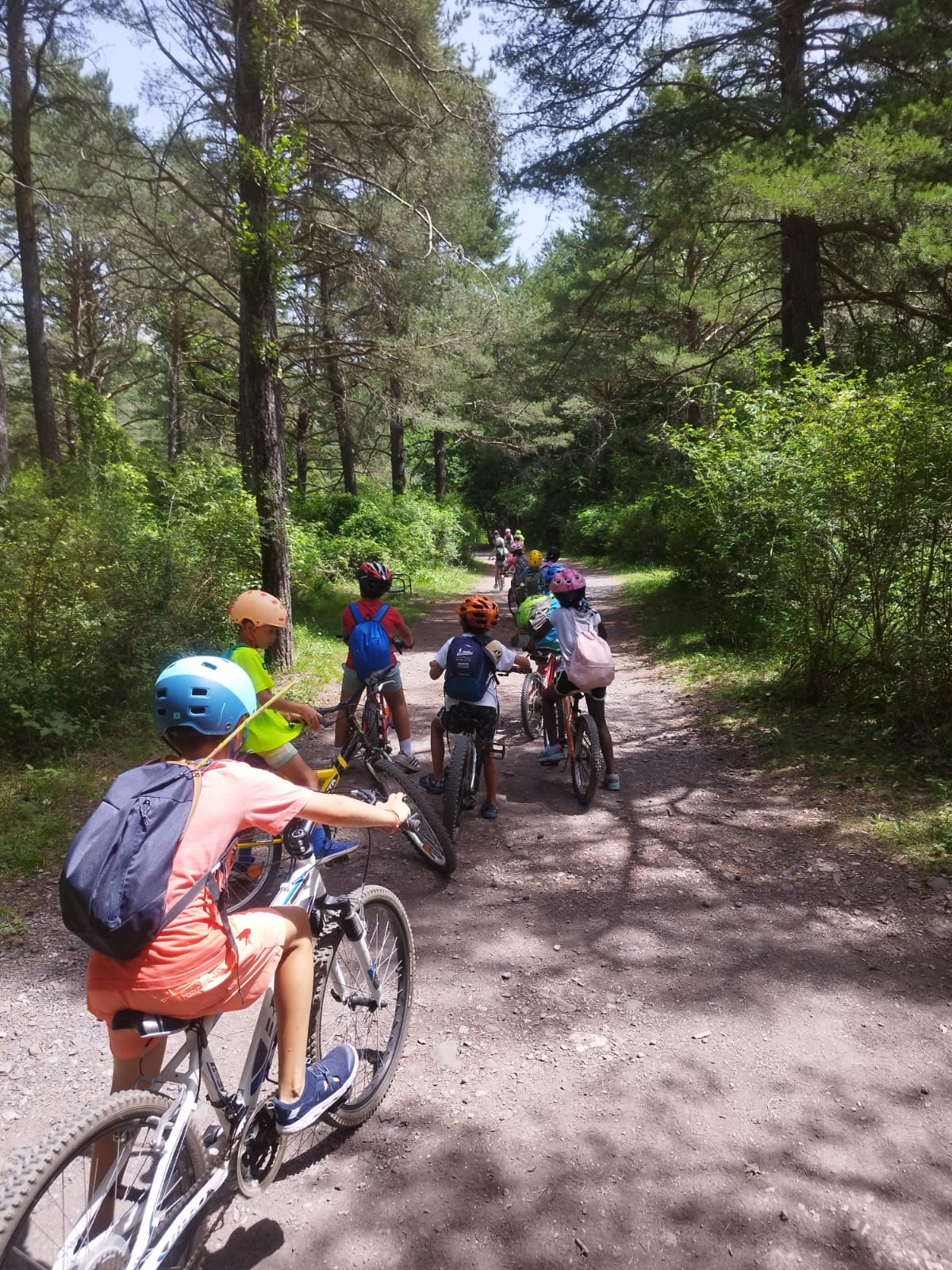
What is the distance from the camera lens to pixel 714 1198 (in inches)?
101

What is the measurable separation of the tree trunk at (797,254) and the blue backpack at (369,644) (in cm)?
730

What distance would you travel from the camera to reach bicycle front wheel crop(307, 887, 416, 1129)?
9.00ft

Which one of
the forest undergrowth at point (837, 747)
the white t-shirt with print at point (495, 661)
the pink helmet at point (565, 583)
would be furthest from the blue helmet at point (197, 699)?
the forest undergrowth at point (837, 747)

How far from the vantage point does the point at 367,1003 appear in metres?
2.99

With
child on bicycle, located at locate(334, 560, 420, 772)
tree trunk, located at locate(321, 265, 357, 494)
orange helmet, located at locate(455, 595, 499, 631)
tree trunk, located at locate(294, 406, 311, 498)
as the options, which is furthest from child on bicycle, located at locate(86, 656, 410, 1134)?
tree trunk, located at locate(294, 406, 311, 498)

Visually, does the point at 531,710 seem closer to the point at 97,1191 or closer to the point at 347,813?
the point at 347,813

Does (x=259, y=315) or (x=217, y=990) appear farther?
(x=259, y=315)

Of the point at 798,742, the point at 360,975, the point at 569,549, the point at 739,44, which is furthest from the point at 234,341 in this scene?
the point at 569,549

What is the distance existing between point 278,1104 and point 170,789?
110 cm

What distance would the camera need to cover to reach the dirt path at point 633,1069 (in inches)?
97.0

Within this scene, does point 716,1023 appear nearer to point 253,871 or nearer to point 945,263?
point 253,871

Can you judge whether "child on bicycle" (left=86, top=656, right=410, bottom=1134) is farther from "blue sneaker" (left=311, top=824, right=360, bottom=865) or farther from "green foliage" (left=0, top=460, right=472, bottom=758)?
"green foliage" (left=0, top=460, right=472, bottom=758)

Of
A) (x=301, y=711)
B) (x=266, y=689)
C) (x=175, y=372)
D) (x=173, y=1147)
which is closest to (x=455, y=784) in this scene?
(x=266, y=689)

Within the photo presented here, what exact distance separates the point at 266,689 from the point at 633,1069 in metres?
2.51
